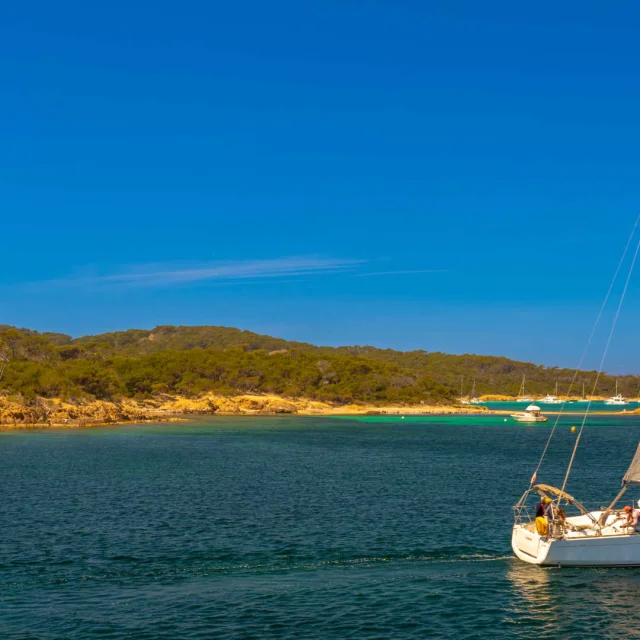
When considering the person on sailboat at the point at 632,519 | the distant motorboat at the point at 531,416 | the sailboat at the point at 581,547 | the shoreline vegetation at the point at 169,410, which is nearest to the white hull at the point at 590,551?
the sailboat at the point at 581,547

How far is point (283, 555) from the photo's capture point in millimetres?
33906

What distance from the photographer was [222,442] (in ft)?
317

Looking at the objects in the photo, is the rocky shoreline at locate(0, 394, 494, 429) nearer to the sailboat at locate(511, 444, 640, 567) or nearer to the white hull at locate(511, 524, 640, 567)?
the sailboat at locate(511, 444, 640, 567)

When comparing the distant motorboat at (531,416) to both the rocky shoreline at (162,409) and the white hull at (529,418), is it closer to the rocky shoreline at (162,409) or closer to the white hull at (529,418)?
the white hull at (529,418)

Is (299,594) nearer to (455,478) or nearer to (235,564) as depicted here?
(235,564)

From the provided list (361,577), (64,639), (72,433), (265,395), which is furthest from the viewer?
(265,395)

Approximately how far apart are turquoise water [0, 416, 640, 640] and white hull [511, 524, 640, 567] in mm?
525

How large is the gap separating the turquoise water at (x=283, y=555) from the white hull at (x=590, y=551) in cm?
52

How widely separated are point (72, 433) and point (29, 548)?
242 feet

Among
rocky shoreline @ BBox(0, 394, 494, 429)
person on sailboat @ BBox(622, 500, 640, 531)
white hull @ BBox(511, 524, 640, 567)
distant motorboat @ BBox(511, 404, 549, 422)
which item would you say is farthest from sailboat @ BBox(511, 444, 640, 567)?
distant motorboat @ BBox(511, 404, 549, 422)

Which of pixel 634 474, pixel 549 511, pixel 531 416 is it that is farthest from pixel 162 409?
pixel 634 474

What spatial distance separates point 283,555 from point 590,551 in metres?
14.1

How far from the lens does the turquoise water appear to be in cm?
2528

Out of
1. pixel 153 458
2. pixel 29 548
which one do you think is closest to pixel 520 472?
pixel 153 458
